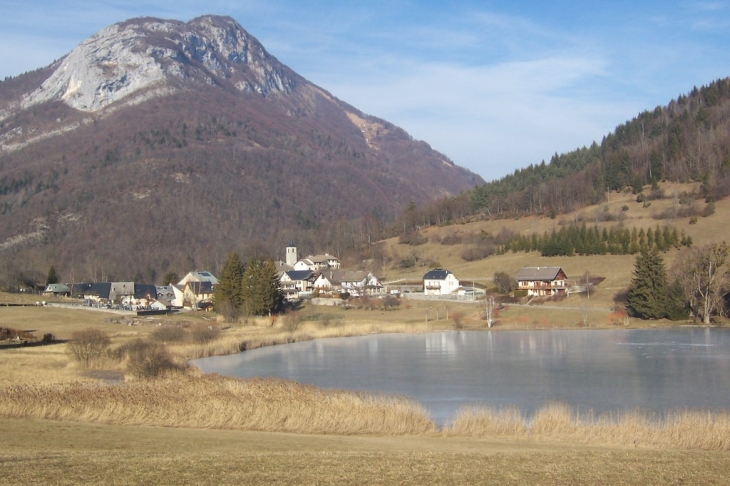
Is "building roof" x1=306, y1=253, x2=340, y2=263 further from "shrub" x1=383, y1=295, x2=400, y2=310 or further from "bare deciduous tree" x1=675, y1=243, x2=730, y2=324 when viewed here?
"bare deciduous tree" x1=675, y1=243, x2=730, y2=324

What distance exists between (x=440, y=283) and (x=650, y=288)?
26891mm

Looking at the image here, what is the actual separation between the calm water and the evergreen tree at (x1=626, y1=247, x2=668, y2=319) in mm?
Result: 4396

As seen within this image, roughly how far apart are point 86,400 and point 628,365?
26.8 m

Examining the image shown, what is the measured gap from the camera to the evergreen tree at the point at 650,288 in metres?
60.8

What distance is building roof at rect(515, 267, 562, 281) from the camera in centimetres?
7588

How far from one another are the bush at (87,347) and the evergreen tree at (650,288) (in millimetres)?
42882

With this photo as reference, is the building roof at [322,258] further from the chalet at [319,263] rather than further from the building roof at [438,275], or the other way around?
the building roof at [438,275]

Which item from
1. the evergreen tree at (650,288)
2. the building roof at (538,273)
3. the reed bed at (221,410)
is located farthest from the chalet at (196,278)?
the reed bed at (221,410)

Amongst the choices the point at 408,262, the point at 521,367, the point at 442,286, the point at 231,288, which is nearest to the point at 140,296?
the point at 231,288

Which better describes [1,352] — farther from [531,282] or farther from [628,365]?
[531,282]

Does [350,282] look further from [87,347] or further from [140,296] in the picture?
[87,347]

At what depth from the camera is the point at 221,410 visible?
21.7 m

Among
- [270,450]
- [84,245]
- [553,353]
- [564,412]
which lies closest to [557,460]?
[270,450]

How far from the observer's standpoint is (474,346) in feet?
164
